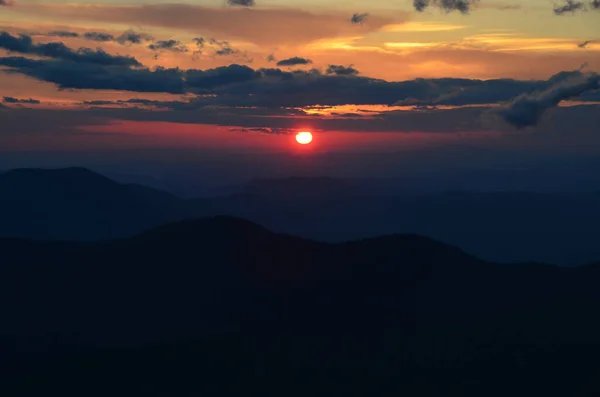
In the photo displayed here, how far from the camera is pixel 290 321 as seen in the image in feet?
515

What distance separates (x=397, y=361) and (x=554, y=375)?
27.8 meters

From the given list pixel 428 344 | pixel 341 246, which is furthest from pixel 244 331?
pixel 341 246

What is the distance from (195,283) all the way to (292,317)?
32528mm

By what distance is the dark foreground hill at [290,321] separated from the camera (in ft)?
400

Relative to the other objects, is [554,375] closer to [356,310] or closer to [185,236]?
[356,310]

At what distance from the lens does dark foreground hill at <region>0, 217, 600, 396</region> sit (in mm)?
122000

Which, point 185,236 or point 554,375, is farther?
point 185,236

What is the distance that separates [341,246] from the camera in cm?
19550

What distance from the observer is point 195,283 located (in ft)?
590

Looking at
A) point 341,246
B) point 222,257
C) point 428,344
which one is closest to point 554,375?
point 428,344

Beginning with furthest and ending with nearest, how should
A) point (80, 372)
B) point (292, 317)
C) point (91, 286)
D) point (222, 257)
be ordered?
point (222, 257) → point (91, 286) → point (292, 317) → point (80, 372)

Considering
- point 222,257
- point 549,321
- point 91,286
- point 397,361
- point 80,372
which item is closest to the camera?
point 80,372

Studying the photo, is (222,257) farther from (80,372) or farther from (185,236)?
(80,372)

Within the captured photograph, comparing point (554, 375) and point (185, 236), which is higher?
point (185, 236)
